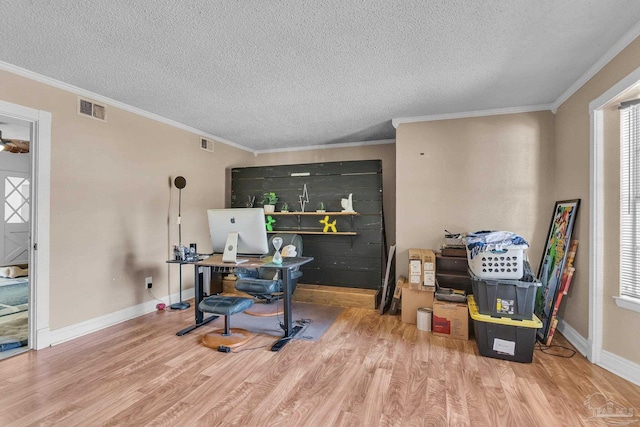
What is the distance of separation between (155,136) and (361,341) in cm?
352

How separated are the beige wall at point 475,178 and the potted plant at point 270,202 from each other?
2.14 m

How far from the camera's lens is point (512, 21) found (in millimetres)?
1867

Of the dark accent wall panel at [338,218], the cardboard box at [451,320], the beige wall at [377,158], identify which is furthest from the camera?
the beige wall at [377,158]

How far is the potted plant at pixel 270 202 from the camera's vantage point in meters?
4.91

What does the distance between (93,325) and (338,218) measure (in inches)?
130

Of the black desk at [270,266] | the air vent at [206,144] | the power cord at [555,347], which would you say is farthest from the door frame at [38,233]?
the power cord at [555,347]

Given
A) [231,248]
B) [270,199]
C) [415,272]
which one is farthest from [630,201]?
[270,199]

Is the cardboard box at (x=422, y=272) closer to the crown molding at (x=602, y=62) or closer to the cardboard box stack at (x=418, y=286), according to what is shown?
the cardboard box stack at (x=418, y=286)

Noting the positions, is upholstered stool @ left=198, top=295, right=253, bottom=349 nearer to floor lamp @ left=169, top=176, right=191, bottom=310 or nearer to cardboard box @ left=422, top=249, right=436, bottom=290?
floor lamp @ left=169, top=176, right=191, bottom=310

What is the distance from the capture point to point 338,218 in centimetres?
460

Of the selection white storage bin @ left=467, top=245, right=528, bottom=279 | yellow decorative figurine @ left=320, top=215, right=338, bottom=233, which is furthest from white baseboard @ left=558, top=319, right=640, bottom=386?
yellow decorative figurine @ left=320, top=215, right=338, bottom=233

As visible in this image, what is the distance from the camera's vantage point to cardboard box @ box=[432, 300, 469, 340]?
9.76 feet

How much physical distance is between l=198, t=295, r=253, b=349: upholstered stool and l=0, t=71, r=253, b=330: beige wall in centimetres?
127

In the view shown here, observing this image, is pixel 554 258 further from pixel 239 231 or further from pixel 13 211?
pixel 13 211
